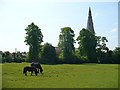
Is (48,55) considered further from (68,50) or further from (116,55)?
A: (116,55)

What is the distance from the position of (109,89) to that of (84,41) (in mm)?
63200

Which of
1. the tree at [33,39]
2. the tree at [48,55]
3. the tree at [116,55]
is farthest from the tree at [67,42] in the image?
the tree at [116,55]

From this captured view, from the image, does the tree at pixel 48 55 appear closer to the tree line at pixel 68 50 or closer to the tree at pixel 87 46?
the tree line at pixel 68 50

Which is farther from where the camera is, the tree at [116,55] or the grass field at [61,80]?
the tree at [116,55]

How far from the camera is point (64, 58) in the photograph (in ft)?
246

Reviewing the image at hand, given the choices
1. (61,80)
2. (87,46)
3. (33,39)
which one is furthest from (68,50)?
(61,80)

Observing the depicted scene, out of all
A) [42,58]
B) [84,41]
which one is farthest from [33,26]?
[84,41]

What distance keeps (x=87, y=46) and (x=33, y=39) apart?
A: 16.0m

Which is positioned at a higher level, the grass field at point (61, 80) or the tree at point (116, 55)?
the tree at point (116, 55)

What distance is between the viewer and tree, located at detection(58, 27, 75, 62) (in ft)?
252

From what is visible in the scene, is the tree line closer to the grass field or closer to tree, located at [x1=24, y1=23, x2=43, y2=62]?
tree, located at [x1=24, y1=23, x2=43, y2=62]

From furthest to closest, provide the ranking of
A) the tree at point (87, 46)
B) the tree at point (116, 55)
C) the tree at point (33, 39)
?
1. the tree at point (116, 55)
2. the tree at point (87, 46)
3. the tree at point (33, 39)

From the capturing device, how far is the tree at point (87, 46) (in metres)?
79.6

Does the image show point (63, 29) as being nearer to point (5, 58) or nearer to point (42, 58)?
point (42, 58)
